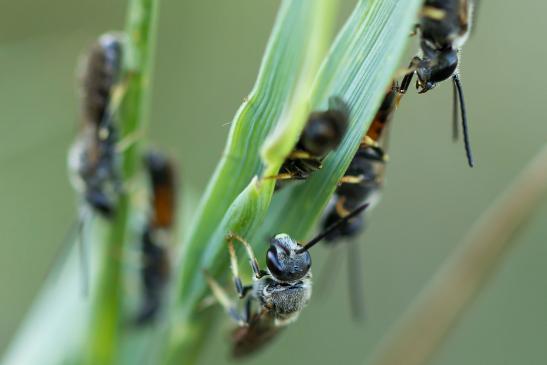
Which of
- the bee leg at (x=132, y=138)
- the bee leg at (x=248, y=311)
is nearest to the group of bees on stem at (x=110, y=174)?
the bee leg at (x=132, y=138)

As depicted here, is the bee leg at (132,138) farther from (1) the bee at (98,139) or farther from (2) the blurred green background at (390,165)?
(2) the blurred green background at (390,165)

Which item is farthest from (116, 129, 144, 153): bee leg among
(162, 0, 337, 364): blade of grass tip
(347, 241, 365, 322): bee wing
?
(347, 241, 365, 322): bee wing

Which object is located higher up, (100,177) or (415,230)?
(100,177)

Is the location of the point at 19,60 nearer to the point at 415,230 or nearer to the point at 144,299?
the point at 144,299

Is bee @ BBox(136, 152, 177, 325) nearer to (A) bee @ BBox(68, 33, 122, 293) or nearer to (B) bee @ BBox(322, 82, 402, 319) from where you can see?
(A) bee @ BBox(68, 33, 122, 293)

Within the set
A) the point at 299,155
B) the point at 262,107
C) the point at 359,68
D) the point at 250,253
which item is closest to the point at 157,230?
the point at 250,253

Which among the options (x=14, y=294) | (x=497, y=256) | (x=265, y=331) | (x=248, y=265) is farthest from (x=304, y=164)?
(x=14, y=294)
